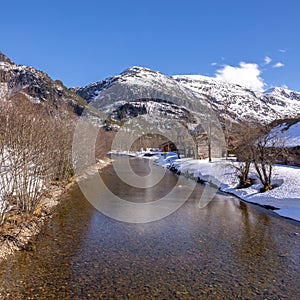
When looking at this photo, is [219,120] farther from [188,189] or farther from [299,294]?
[299,294]

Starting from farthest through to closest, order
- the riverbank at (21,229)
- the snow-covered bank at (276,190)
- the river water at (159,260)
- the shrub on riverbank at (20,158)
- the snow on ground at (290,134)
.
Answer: the snow on ground at (290,134) → the snow-covered bank at (276,190) → the shrub on riverbank at (20,158) → the riverbank at (21,229) → the river water at (159,260)

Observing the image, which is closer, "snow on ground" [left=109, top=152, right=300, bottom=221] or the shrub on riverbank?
the shrub on riverbank

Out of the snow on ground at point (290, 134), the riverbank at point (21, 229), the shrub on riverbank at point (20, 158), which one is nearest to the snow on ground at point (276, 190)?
the snow on ground at point (290, 134)

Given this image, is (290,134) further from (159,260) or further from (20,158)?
(20,158)

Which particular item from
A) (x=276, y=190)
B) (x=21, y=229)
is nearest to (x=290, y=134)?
(x=276, y=190)

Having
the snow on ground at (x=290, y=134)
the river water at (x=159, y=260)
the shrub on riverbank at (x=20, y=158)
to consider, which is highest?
the snow on ground at (x=290, y=134)

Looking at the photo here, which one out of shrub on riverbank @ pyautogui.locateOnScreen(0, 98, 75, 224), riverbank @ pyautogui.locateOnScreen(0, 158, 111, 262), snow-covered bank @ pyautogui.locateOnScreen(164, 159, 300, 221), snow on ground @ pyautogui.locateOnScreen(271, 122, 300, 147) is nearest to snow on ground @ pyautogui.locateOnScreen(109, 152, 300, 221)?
snow-covered bank @ pyautogui.locateOnScreen(164, 159, 300, 221)

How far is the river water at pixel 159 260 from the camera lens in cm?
701

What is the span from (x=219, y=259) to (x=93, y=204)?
32.6ft

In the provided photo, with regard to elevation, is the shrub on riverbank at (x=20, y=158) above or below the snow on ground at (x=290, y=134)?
below

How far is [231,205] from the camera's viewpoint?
17.6 m

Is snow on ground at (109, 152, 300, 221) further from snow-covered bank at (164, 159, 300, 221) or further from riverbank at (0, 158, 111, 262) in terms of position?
riverbank at (0, 158, 111, 262)

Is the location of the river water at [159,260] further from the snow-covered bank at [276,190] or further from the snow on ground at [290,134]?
the snow on ground at [290,134]

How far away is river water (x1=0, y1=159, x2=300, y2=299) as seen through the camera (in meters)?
7.01
